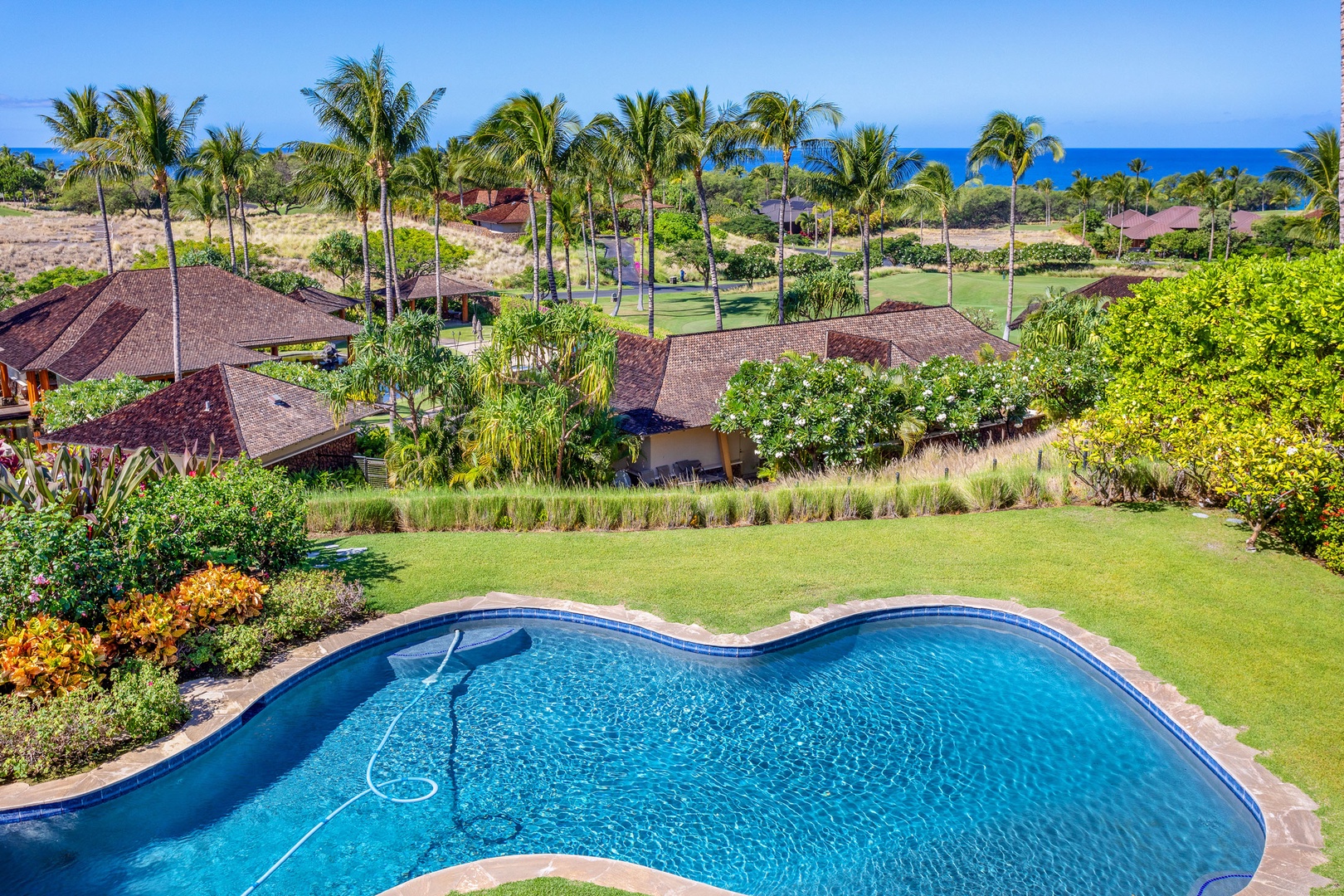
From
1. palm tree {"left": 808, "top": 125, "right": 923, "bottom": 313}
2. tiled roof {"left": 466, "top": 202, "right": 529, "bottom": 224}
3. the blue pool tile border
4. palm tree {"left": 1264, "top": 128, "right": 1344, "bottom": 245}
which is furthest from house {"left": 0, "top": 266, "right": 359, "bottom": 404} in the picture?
tiled roof {"left": 466, "top": 202, "right": 529, "bottom": 224}

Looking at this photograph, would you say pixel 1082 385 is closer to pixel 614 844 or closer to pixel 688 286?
pixel 614 844

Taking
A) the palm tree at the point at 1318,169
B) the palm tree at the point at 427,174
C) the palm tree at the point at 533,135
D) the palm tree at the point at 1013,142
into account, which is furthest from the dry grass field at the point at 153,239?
the palm tree at the point at 1318,169

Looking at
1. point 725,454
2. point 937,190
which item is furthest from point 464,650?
point 937,190

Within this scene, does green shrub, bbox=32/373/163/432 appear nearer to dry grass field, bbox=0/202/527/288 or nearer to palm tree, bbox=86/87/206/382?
palm tree, bbox=86/87/206/382

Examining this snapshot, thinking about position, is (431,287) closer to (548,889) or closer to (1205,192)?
(548,889)

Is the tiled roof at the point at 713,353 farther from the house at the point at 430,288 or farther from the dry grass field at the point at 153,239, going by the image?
the dry grass field at the point at 153,239

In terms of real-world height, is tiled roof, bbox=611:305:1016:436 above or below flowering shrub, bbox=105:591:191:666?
above

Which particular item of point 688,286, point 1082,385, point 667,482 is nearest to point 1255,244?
point 688,286
